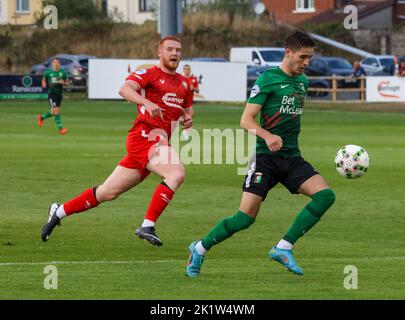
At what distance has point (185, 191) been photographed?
66.4 feet

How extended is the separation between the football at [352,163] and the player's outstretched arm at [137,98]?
1.85m

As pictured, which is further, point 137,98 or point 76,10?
point 76,10

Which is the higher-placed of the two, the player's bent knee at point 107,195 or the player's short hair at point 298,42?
the player's short hair at point 298,42

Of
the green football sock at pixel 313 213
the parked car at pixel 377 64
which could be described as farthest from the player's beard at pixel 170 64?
the parked car at pixel 377 64

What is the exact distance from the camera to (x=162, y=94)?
43.0ft

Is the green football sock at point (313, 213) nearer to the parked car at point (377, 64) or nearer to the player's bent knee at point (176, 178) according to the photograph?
the player's bent knee at point (176, 178)

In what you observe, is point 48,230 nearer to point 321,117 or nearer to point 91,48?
point 321,117

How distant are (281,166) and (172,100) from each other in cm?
222

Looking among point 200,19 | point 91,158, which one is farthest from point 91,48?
point 91,158

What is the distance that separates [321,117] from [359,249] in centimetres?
2950

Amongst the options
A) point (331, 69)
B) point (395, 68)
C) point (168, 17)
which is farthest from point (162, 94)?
point (331, 69)

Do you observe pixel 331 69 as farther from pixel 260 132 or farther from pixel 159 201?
Result: pixel 260 132

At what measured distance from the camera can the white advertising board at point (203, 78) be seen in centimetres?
5194

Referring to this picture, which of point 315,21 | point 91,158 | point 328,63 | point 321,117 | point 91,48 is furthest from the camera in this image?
point 315,21
